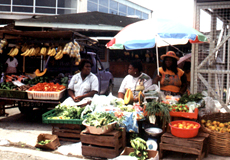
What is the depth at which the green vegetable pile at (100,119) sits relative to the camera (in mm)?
4330

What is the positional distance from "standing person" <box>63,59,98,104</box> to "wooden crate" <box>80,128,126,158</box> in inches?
67.9

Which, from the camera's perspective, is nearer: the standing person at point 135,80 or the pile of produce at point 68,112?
the pile of produce at point 68,112

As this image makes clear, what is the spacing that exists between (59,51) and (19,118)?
102 inches

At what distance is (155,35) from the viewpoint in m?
4.68

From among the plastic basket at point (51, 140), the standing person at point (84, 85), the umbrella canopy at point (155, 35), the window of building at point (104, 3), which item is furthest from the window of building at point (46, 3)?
the plastic basket at point (51, 140)

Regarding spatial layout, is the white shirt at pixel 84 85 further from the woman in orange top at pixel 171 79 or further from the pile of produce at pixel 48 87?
the woman in orange top at pixel 171 79

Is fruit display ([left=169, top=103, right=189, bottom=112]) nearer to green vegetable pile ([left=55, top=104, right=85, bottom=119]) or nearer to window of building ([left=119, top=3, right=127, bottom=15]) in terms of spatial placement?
green vegetable pile ([left=55, top=104, right=85, bottom=119])

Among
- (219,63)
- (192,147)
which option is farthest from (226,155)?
(219,63)

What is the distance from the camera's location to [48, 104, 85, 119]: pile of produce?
5297mm

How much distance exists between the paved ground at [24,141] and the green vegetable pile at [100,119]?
76 cm

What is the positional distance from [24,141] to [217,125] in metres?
4.31

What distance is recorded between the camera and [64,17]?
10.6 m

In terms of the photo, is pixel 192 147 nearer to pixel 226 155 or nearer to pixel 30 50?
pixel 226 155

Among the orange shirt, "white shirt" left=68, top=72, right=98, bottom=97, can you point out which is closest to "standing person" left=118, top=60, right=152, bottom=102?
the orange shirt
